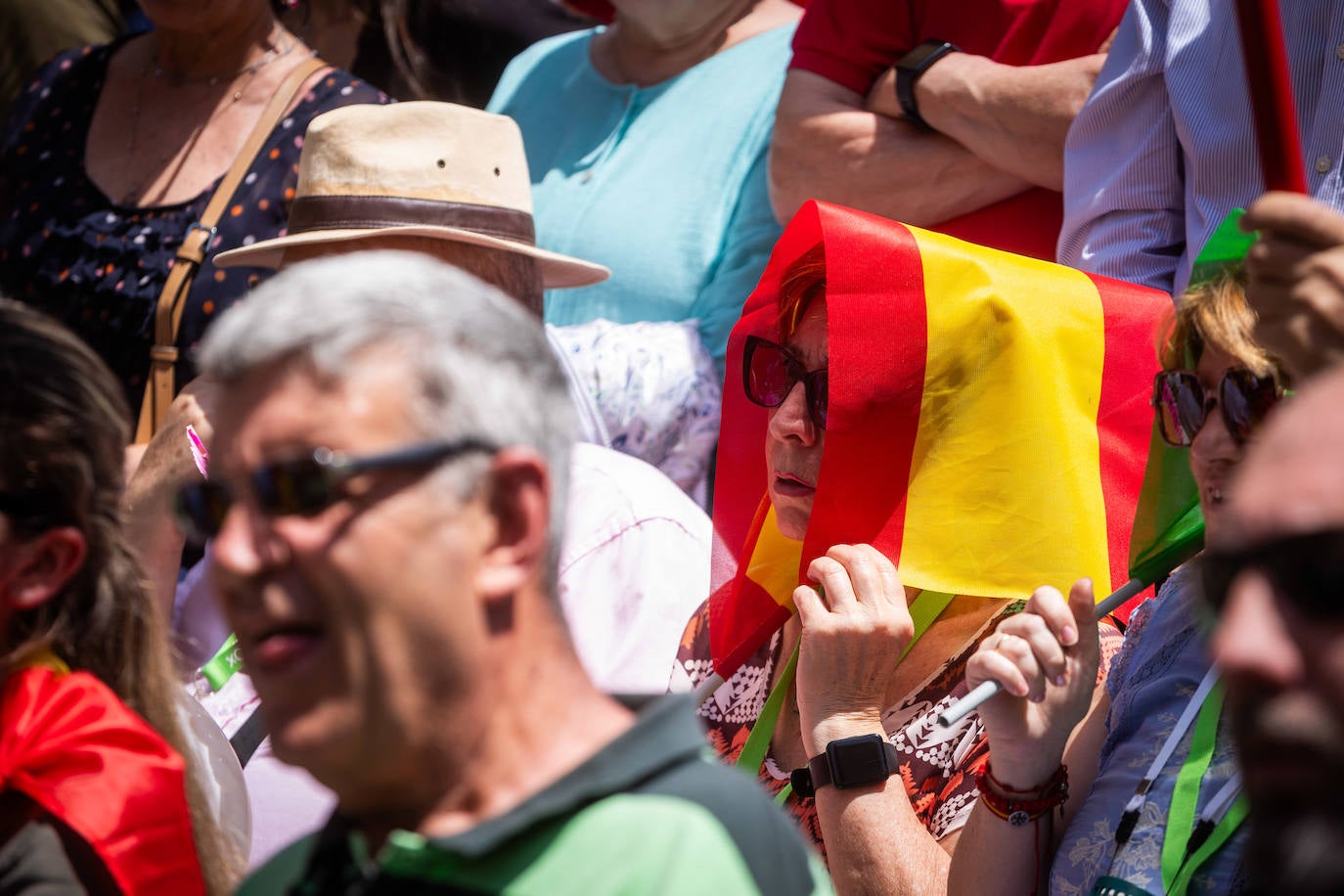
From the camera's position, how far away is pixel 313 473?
1.38 metres

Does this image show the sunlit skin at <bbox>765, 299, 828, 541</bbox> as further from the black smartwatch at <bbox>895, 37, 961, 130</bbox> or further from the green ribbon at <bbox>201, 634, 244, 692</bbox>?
the green ribbon at <bbox>201, 634, 244, 692</bbox>

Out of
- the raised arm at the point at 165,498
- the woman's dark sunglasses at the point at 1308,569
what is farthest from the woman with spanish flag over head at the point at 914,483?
the woman's dark sunglasses at the point at 1308,569

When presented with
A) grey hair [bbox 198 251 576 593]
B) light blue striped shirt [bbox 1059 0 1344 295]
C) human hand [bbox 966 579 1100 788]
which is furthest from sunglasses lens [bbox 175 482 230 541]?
light blue striped shirt [bbox 1059 0 1344 295]

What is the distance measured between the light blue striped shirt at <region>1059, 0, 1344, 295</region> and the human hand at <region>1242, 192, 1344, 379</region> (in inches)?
56.5

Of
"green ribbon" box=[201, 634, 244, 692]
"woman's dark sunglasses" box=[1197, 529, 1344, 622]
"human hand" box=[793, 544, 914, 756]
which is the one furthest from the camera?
"green ribbon" box=[201, 634, 244, 692]

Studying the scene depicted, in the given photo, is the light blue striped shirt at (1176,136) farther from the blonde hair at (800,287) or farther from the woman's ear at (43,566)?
the woman's ear at (43,566)

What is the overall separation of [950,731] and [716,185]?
1.88 metres

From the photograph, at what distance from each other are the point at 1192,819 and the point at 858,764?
536 millimetres

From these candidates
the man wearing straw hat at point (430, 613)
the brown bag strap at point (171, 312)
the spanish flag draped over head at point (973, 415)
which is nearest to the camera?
the man wearing straw hat at point (430, 613)

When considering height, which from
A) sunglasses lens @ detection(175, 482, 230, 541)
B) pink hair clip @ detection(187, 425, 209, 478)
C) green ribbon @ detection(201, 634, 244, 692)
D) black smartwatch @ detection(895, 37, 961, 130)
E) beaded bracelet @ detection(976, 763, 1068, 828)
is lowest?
green ribbon @ detection(201, 634, 244, 692)

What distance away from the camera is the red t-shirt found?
3508 millimetres

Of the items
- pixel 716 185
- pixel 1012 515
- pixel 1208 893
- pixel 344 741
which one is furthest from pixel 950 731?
pixel 716 185

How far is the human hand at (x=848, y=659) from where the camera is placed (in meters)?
2.56

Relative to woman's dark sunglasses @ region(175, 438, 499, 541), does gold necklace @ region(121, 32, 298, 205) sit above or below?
below
